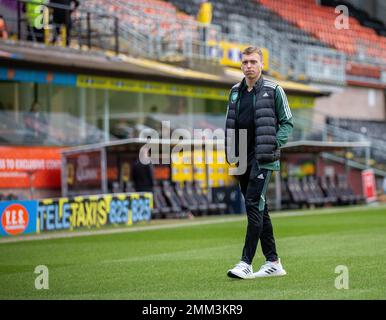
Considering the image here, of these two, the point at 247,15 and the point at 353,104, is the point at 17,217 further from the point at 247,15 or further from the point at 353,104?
the point at 353,104

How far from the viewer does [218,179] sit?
106ft

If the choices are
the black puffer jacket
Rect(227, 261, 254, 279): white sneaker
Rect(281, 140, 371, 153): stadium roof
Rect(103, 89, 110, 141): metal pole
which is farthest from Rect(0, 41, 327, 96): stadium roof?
Rect(227, 261, 254, 279): white sneaker

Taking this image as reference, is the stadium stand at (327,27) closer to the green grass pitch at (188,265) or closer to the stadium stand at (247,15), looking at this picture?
the stadium stand at (247,15)

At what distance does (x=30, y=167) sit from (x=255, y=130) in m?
16.9

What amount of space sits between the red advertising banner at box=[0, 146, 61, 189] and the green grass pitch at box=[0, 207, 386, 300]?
6543 mm

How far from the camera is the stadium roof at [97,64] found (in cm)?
2508

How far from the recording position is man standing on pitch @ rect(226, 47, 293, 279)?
9.67m

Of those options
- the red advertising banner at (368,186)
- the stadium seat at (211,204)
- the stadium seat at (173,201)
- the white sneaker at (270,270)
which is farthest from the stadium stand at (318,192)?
the white sneaker at (270,270)

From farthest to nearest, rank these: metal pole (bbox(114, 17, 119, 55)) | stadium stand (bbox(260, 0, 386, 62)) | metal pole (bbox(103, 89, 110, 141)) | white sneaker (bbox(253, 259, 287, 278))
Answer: stadium stand (bbox(260, 0, 386, 62)), metal pole (bbox(114, 17, 119, 55)), metal pole (bbox(103, 89, 110, 141)), white sneaker (bbox(253, 259, 287, 278))

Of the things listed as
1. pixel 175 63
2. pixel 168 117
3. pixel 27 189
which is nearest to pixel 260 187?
pixel 27 189

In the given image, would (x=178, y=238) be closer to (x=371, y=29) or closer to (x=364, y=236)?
(x=364, y=236)

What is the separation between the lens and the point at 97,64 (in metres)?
27.4

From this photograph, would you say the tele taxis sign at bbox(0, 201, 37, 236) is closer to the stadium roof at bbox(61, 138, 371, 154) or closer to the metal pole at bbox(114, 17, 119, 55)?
the stadium roof at bbox(61, 138, 371, 154)

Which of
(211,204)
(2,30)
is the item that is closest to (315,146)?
(211,204)
